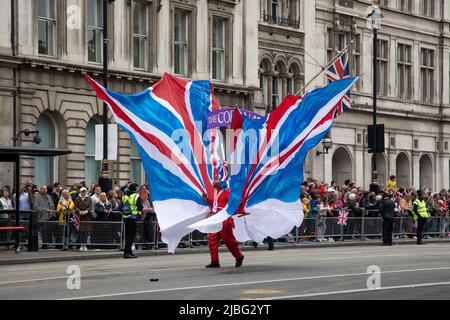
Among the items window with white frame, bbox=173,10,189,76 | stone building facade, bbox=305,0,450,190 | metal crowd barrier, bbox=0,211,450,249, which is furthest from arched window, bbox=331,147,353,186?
metal crowd barrier, bbox=0,211,450,249

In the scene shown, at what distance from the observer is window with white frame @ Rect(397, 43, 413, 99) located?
206 ft

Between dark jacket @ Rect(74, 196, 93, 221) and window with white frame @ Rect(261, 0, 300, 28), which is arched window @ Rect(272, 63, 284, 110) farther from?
dark jacket @ Rect(74, 196, 93, 221)

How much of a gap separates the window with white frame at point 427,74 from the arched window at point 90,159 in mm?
25883

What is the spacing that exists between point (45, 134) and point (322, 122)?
1970 cm

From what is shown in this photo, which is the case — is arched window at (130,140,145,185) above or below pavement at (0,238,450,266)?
above

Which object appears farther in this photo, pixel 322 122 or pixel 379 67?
pixel 379 67

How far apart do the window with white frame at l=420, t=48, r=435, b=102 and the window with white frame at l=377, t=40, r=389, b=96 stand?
3899 mm

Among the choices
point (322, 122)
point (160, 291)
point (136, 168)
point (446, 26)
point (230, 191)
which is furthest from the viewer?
point (446, 26)

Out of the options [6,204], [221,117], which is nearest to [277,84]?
[6,204]

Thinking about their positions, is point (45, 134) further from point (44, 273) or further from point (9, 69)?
point (44, 273)

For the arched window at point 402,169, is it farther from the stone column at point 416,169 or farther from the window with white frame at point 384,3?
the window with white frame at point 384,3

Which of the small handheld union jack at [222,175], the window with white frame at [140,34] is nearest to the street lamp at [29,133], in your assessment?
the window with white frame at [140,34]
